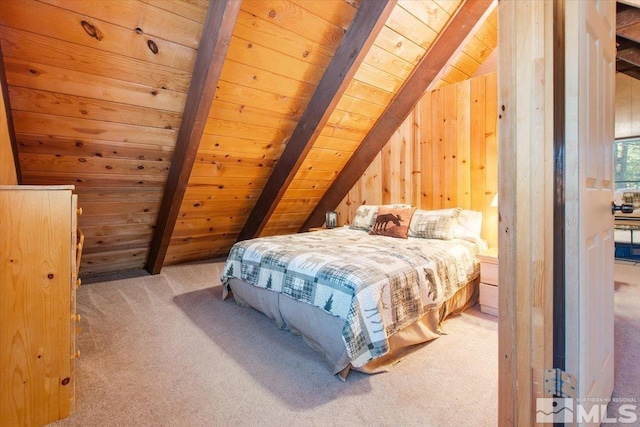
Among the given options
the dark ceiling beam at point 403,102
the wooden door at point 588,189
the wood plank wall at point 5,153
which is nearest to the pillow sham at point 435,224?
the dark ceiling beam at point 403,102

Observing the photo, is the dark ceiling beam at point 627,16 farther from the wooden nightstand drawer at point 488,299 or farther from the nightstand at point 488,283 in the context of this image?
the wooden nightstand drawer at point 488,299

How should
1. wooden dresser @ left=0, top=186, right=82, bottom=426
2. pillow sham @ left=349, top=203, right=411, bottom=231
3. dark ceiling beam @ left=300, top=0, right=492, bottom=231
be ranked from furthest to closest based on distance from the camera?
pillow sham @ left=349, top=203, right=411, bottom=231, dark ceiling beam @ left=300, top=0, right=492, bottom=231, wooden dresser @ left=0, top=186, right=82, bottom=426

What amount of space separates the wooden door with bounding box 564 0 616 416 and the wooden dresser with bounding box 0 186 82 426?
1.99 m

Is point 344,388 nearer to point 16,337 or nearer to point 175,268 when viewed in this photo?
point 16,337

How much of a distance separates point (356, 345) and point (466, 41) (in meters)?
3.05

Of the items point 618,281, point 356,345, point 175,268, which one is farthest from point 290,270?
point 618,281

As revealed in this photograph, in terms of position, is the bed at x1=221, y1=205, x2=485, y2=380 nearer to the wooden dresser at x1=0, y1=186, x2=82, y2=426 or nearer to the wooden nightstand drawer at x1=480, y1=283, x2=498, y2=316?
the wooden nightstand drawer at x1=480, y1=283, x2=498, y2=316

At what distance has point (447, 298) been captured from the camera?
6.95ft

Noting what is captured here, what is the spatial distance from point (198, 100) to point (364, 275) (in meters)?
1.66

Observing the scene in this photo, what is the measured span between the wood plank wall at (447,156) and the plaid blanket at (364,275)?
2.21 ft

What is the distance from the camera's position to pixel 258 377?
1.64m

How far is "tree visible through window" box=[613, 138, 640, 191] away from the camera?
166 inches

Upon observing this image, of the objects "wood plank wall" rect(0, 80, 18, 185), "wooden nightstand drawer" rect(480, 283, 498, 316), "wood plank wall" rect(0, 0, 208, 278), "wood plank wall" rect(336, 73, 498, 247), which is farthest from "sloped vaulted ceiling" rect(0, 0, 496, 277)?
"wooden nightstand drawer" rect(480, 283, 498, 316)

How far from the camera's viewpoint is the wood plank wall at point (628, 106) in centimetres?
414
